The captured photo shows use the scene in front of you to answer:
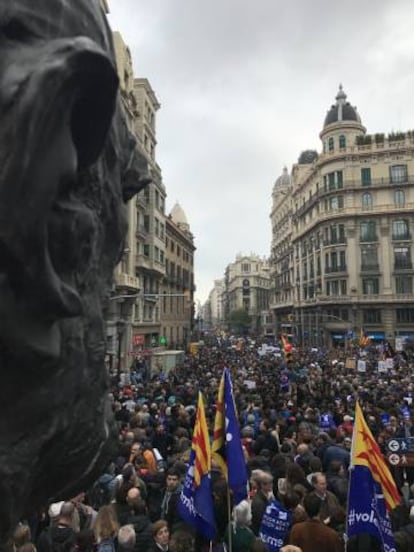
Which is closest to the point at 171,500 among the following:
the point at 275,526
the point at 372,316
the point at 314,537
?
the point at 275,526

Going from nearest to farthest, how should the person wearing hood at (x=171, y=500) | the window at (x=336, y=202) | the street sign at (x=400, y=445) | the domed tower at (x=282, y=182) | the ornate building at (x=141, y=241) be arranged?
the person wearing hood at (x=171, y=500), the street sign at (x=400, y=445), the ornate building at (x=141, y=241), the window at (x=336, y=202), the domed tower at (x=282, y=182)

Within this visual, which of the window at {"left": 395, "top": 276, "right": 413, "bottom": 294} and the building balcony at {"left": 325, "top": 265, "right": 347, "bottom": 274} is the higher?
the building balcony at {"left": 325, "top": 265, "right": 347, "bottom": 274}

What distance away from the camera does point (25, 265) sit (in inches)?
59.5

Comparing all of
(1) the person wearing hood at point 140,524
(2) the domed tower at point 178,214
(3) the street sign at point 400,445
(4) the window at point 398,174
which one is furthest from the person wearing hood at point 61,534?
(2) the domed tower at point 178,214

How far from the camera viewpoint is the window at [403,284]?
172 feet

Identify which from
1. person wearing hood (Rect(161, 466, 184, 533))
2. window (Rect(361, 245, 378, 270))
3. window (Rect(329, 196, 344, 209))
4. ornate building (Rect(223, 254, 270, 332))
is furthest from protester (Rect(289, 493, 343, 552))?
ornate building (Rect(223, 254, 270, 332))

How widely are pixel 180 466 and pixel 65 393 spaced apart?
215 inches

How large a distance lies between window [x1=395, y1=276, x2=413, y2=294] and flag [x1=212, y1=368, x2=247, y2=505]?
166 ft

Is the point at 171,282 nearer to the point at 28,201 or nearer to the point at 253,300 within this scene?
the point at 28,201

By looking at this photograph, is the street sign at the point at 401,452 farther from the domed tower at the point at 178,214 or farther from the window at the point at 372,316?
the domed tower at the point at 178,214

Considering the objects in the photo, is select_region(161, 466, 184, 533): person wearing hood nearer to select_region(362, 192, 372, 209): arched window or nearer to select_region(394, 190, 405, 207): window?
select_region(362, 192, 372, 209): arched window

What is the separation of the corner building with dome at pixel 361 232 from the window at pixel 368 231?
0.11m

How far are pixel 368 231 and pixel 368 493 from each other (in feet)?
175

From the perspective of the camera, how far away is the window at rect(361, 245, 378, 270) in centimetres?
5422
